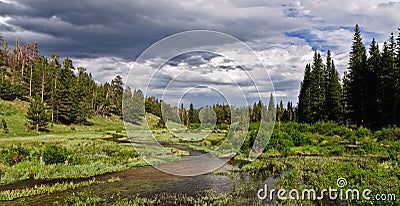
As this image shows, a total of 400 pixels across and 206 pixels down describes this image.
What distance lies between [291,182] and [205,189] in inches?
198

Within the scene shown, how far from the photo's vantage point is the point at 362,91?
5622cm

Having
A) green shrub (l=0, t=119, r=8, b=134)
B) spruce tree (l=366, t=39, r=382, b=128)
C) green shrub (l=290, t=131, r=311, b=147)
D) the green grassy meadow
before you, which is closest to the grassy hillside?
green shrub (l=0, t=119, r=8, b=134)

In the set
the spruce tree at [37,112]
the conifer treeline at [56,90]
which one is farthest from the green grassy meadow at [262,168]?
the conifer treeline at [56,90]

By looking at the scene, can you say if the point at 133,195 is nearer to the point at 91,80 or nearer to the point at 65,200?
the point at 65,200

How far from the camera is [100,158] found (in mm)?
27328

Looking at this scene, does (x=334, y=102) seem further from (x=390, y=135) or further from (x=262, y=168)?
(x=262, y=168)

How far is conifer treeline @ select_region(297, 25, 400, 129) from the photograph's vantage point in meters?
48.1

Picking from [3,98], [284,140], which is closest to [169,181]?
[284,140]

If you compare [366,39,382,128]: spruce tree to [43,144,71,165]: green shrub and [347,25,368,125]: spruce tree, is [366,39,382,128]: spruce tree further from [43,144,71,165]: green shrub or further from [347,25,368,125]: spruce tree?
→ [43,144,71,165]: green shrub

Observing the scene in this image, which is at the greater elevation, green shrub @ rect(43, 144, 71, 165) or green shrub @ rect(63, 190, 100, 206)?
green shrub @ rect(43, 144, 71, 165)

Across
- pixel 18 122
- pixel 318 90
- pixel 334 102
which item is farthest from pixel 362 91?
pixel 18 122

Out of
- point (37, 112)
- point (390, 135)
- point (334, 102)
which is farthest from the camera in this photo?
point (334, 102)

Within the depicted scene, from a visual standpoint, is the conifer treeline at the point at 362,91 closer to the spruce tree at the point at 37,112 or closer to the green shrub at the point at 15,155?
the green shrub at the point at 15,155

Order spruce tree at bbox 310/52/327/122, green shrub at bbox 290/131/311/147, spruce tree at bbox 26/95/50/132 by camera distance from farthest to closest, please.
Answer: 1. spruce tree at bbox 310/52/327/122
2. spruce tree at bbox 26/95/50/132
3. green shrub at bbox 290/131/311/147
